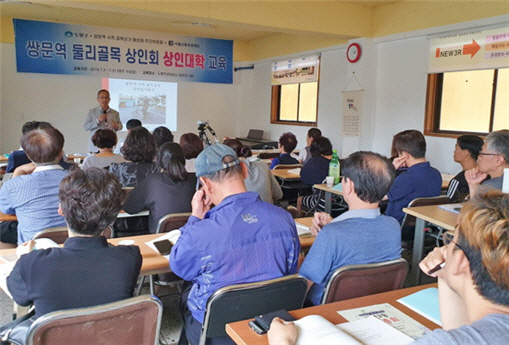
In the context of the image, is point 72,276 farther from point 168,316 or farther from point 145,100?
point 145,100

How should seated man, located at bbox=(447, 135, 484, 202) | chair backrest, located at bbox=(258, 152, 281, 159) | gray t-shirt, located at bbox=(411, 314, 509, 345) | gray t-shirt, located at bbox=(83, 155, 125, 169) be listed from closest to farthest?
gray t-shirt, located at bbox=(411, 314, 509, 345)
seated man, located at bbox=(447, 135, 484, 202)
gray t-shirt, located at bbox=(83, 155, 125, 169)
chair backrest, located at bbox=(258, 152, 281, 159)

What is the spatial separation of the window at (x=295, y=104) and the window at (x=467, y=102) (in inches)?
108

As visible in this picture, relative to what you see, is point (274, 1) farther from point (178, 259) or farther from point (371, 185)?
point (178, 259)

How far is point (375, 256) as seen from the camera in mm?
1801

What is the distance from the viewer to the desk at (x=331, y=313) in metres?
1.27

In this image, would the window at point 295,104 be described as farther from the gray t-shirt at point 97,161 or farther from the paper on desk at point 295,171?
the gray t-shirt at point 97,161

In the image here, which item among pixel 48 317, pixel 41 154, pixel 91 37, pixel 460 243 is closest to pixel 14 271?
pixel 48 317

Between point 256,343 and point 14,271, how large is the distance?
0.85 metres

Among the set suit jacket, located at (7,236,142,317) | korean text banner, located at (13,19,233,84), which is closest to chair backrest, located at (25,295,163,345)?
suit jacket, located at (7,236,142,317)

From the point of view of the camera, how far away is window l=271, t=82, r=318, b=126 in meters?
8.72

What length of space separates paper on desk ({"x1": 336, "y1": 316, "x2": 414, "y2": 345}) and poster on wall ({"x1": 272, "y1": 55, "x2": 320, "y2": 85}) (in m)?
7.36

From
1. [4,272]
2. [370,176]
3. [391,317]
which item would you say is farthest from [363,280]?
[4,272]

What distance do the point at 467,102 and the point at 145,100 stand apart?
20.7ft

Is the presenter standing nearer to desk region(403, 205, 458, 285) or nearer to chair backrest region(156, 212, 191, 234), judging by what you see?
chair backrest region(156, 212, 191, 234)
